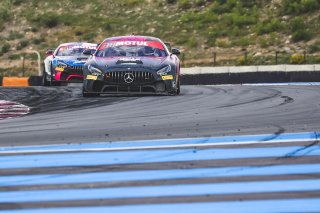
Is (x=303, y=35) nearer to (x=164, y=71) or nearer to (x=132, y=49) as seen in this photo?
(x=132, y=49)

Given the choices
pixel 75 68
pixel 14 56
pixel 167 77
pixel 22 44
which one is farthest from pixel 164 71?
pixel 22 44

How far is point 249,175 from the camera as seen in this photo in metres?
4.93

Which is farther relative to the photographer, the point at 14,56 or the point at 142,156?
the point at 14,56

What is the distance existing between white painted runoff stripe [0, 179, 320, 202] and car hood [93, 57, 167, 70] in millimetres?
9010

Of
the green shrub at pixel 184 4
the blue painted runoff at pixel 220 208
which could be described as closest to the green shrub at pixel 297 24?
the green shrub at pixel 184 4

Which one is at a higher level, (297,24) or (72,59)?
(297,24)

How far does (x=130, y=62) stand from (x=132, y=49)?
3.16 feet

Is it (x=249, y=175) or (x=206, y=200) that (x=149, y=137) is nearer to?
(x=249, y=175)

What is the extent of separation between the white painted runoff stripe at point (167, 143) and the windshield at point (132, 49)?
7.95m

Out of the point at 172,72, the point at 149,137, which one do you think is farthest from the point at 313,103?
the point at 149,137

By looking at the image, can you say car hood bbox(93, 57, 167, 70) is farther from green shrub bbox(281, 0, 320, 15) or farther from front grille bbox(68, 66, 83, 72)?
green shrub bbox(281, 0, 320, 15)

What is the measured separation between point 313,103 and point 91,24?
36.5 m

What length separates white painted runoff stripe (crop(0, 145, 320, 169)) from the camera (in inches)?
217

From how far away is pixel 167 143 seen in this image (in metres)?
6.34
